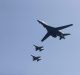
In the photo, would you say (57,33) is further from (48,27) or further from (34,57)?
(34,57)

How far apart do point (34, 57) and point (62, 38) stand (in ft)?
70.0

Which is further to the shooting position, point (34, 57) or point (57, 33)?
point (34, 57)

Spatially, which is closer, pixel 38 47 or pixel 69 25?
pixel 69 25

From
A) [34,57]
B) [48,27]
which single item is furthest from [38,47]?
[48,27]

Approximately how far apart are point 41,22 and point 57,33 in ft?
29.5

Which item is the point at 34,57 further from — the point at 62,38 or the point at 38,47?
the point at 62,38

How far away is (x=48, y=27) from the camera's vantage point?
5650 inches

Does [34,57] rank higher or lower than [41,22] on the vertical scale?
lower

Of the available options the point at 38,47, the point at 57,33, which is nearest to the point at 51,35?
the point at 57,33

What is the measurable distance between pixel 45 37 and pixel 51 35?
853cm

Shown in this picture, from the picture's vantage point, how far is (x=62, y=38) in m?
144

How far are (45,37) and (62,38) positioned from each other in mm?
10765

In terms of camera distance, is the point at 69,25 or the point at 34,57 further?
the point at 34,57

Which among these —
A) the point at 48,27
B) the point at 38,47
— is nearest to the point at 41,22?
the point at 48,27
